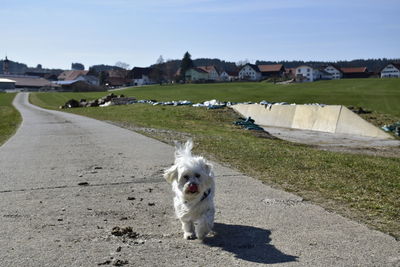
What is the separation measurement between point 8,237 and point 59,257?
119cm

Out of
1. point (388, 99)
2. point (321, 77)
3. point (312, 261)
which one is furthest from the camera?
point (321, 77)

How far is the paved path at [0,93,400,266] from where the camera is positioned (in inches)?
221

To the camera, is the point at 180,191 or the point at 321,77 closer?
the point at 180,191

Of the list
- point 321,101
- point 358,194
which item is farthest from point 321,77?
point 358,194

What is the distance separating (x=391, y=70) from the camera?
162875 millimetres

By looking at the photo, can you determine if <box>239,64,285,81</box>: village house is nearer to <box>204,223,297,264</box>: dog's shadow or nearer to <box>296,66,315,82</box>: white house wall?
<box>296,66,315,82</box>: white house wall

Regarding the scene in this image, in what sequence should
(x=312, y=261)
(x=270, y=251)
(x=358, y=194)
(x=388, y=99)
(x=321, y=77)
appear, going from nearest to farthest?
(x=312, y=261) → (x=270, y=251) → (x=358, y=194) → (x=388, y=99) → (x=321, y=77)

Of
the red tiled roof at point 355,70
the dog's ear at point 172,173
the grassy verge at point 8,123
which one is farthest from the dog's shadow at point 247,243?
the red tiled roof at point 355,70

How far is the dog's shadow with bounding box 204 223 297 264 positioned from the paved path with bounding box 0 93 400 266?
11 millimetres

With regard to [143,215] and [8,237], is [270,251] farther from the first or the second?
[8,237]

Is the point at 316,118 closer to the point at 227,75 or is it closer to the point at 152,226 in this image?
the point at 152,226

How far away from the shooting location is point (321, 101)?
56031mm

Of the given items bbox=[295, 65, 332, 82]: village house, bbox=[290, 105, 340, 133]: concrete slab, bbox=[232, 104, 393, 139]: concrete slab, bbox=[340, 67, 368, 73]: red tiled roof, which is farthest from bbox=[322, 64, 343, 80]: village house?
bbox=[290, 105, 340, 133]: concrete slab

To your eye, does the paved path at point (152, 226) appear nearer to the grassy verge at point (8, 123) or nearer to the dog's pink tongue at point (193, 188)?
the dog's pink tongue at point (193, 188)
